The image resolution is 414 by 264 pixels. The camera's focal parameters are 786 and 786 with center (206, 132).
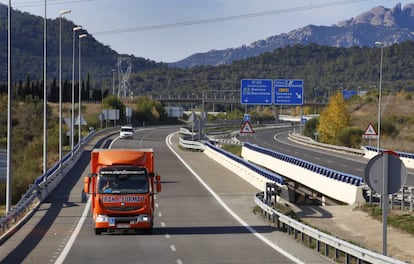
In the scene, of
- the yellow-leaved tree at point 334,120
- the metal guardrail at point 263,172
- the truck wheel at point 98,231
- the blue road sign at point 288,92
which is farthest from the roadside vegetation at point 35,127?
the yellow-leaved tree at point 334,120

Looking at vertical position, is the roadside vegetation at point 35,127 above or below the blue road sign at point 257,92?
below

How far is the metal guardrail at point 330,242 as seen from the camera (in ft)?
49.6

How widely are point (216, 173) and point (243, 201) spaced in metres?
14.7

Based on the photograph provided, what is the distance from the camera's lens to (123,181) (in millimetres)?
22594

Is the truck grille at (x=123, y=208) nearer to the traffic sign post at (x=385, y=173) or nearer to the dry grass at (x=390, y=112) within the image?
the traffic sign post at (x=385, y=173)

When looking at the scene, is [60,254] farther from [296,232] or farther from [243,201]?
[243,201]

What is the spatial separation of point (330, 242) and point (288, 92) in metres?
41.0

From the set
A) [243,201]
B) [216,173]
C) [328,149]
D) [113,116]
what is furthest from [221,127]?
[243,201]

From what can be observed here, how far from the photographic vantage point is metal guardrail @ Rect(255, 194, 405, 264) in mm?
15133

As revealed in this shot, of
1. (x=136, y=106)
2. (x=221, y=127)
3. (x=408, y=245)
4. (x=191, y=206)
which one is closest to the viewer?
(x=408, y=245)

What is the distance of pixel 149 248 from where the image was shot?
787 inches

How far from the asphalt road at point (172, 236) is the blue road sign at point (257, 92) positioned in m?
20.6

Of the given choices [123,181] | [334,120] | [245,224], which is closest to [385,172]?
[123,181]

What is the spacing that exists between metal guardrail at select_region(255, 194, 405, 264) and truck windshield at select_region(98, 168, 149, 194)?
434 cm
